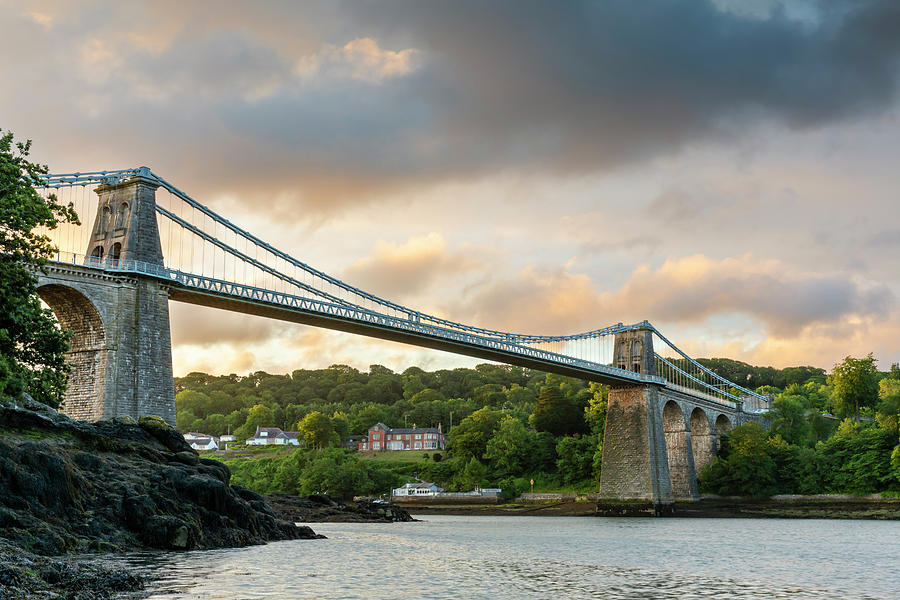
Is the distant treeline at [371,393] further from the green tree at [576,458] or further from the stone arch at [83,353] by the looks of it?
the stone arch at [83,353]

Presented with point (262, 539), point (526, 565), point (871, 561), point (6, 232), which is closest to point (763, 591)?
point (526, 565)

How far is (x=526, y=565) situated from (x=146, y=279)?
19.3 m

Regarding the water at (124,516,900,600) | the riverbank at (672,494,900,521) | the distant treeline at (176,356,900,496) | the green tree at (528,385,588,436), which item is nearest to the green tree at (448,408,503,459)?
the distant treeline at (176,356,900,496)

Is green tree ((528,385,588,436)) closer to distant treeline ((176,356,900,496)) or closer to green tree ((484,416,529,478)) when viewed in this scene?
distant treeline ((176,356,900,496))

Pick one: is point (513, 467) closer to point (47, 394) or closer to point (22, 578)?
point (47, 394)

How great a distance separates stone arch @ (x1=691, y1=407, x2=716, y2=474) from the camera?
245 feet

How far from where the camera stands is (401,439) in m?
113

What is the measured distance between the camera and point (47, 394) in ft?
84.2

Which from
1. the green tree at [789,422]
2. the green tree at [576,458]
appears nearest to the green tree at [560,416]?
the green tree at [576,458]

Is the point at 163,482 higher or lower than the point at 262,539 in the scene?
higher

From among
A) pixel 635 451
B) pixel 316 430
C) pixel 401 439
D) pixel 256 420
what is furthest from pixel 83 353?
pixel 256 420

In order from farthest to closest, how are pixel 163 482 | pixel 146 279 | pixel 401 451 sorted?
pixel 401 451
pixel 146 279
pixel 163 482

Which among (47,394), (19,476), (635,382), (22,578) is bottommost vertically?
(22,578)

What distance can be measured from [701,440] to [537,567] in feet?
183
